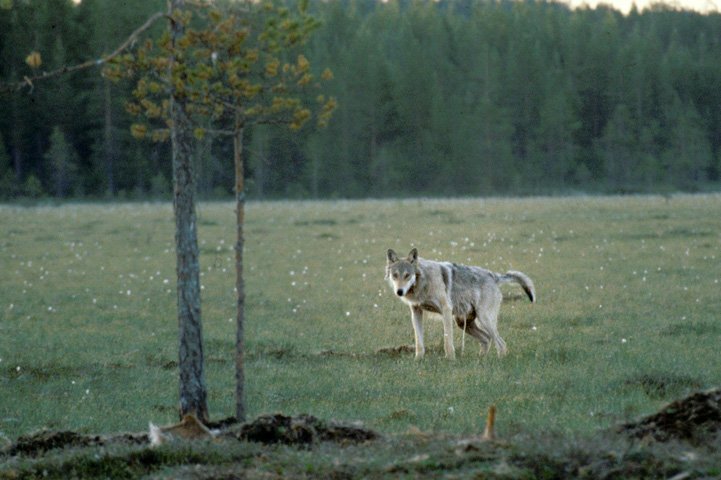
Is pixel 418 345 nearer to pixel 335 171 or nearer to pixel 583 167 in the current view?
pixel 335 171

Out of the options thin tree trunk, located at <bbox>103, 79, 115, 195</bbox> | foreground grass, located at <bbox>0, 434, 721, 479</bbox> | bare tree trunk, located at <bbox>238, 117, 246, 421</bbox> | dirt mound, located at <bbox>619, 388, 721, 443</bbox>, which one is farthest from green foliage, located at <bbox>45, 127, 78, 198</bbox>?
dirt mound, located at <bbox>619, 388, 721, 443</bbox>

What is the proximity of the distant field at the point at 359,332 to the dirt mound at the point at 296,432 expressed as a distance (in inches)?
58.8

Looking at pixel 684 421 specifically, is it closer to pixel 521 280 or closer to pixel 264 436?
pixel 264 436

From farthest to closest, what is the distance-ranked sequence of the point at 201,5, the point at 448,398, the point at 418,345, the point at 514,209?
the point at 514,209, the point at 418,345, the point at 448,398, the point at 201,5

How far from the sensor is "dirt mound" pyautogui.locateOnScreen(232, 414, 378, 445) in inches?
338

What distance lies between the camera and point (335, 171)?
89.0 m

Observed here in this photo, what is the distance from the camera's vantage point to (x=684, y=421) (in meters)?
8.22

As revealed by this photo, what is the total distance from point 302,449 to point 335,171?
266 feet

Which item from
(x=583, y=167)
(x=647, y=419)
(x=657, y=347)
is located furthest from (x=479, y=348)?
(x=583, y=167)

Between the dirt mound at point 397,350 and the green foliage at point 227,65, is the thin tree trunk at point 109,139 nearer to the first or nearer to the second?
the dirt mound at point 397,350

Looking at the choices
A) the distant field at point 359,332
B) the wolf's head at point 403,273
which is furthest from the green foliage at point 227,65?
the wolf's head at point 403,273

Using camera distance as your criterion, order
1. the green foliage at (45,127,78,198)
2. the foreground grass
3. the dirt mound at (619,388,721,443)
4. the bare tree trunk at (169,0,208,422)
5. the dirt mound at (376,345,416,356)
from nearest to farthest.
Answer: the foreground grass, the dirt mound at (619,388,721,443), the bare tree trunk at (169,0,208,422), the dirt mound at (376,345,416,356), the green foliage at (45,127,78,198)

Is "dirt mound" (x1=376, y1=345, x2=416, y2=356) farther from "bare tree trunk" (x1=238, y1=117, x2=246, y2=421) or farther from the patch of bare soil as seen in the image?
the patch of bare soil

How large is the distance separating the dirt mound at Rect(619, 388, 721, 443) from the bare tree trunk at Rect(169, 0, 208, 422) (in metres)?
4.03
